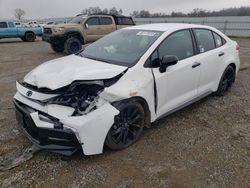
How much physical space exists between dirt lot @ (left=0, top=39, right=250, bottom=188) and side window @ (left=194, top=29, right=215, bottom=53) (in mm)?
1203

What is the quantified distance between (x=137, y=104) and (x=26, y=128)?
1388 mm

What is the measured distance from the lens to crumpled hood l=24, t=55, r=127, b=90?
9.20ft

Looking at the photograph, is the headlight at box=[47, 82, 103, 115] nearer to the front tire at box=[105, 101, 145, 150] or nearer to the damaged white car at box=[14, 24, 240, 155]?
the damaged white car at box=[14, 24, 240, 155]

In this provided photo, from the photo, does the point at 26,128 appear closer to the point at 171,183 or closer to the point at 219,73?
the point at 171,183

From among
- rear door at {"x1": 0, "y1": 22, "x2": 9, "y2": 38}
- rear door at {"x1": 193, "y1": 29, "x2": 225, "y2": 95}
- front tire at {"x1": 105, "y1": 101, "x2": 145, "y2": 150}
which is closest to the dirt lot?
front tire at {"x1": 105, "y1": 101, "x2": 145, "y2": 150}

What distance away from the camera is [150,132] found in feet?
11.9

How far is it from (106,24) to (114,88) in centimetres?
986

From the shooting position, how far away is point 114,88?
2875mm

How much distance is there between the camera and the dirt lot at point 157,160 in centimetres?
260

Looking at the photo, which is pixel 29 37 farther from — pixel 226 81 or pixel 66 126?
pixel 66 126

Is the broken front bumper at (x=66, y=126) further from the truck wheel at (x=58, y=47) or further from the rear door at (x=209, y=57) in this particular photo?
the truck wheel at (x=58, y=47)

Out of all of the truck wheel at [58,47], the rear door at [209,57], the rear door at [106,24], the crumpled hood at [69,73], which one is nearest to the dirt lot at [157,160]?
the rear door at [209,57]

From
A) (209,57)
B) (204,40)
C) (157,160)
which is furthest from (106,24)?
(157,160)

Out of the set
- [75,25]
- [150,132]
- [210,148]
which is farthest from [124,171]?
[75,25]
